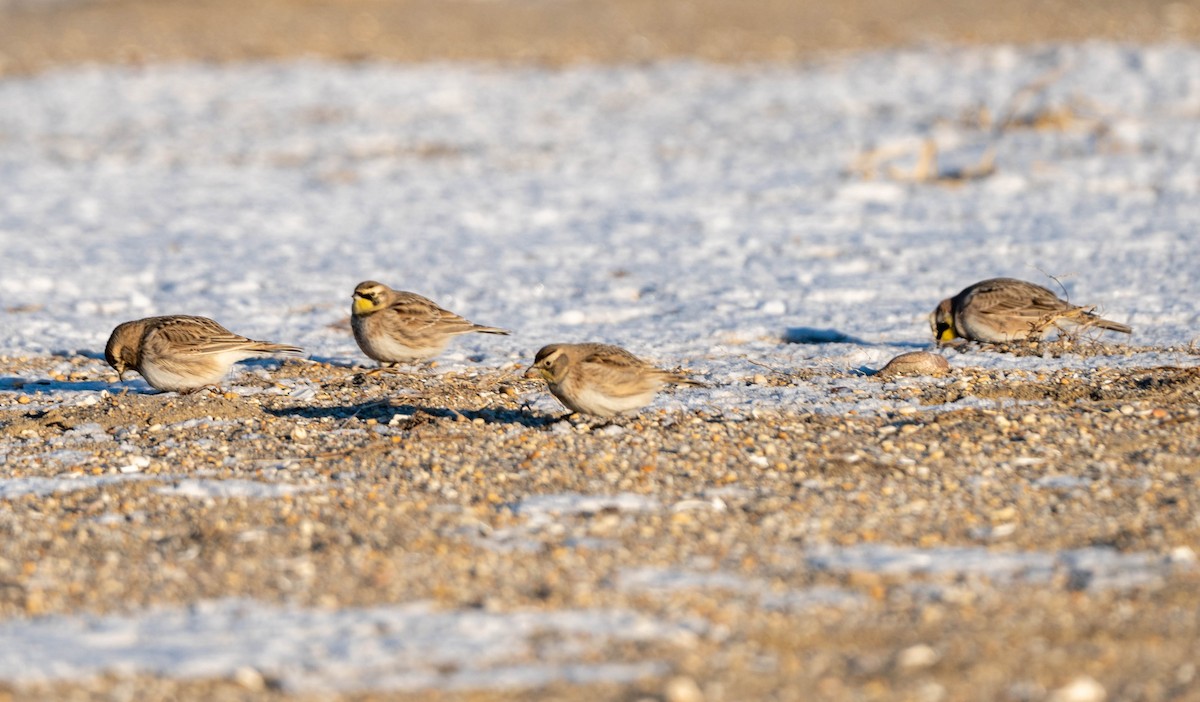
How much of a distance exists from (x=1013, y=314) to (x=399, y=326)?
402cm

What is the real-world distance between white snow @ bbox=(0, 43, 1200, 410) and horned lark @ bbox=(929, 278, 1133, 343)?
296mm

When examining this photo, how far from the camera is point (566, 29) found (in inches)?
1135

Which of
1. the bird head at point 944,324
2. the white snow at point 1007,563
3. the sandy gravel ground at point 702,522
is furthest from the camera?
the bird head at point 944,324

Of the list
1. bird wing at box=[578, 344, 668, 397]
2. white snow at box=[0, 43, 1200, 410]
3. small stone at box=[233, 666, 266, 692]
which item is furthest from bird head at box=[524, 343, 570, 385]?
small stone at box=[233, 666, 266, 692]

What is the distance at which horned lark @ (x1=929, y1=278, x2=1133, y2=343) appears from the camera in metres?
9.74

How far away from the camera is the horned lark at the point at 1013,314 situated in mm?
9742

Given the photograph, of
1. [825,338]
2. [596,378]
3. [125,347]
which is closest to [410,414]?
[596,378]

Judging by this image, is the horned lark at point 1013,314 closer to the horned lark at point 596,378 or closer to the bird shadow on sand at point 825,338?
→ the bird shadow on sand at point 825,338

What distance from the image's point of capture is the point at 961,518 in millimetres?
6637

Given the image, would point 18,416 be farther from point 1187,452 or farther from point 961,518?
point 1187,452

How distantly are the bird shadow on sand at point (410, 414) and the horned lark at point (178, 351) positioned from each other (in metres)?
0.58

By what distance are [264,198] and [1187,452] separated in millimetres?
12270

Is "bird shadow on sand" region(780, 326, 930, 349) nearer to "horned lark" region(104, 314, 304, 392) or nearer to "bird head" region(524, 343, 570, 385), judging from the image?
"bird head" region(524, 343, 570, 385)

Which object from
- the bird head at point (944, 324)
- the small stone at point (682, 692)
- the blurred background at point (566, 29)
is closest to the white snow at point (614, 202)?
the bird head at point (944, 324)
